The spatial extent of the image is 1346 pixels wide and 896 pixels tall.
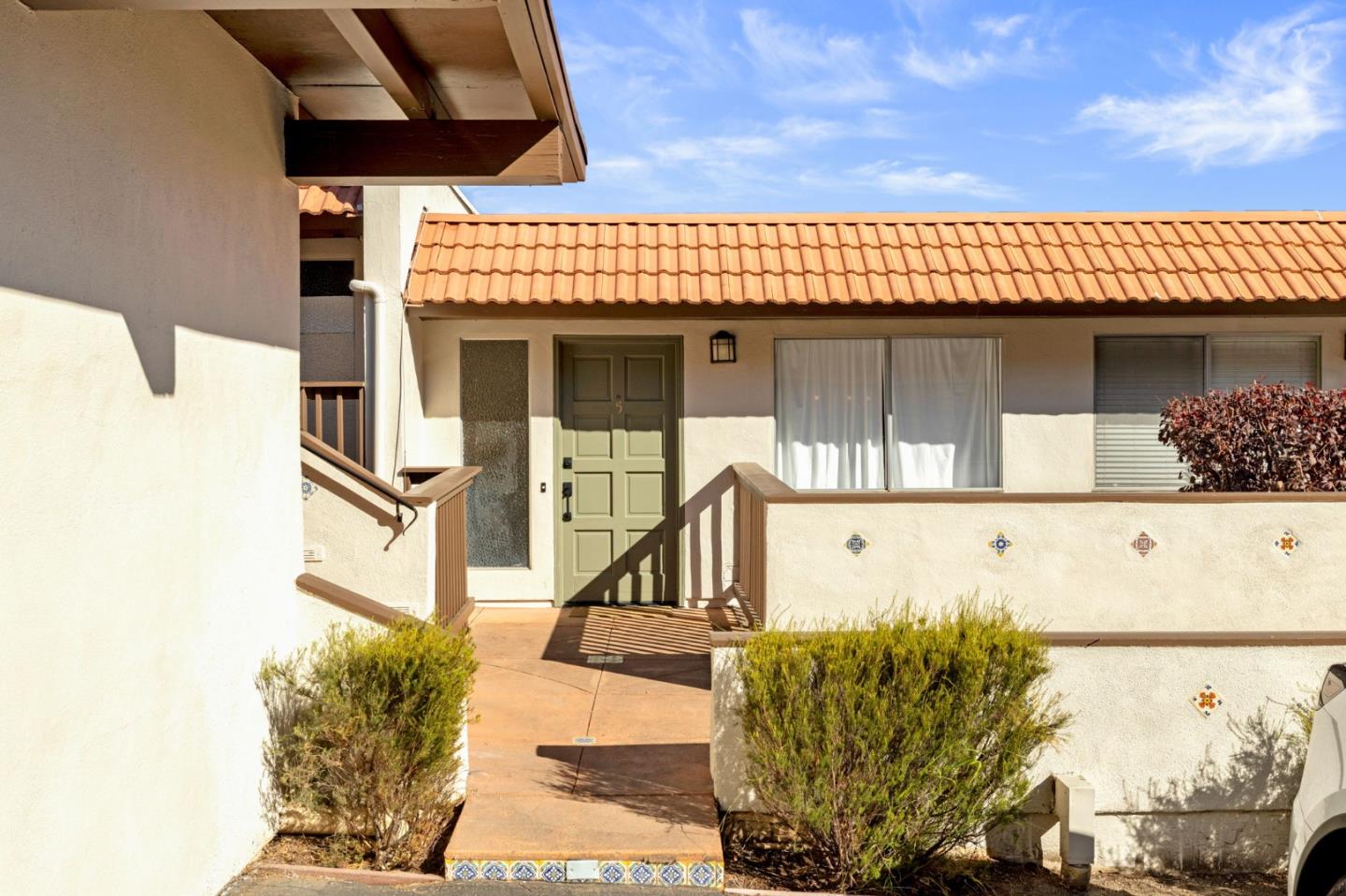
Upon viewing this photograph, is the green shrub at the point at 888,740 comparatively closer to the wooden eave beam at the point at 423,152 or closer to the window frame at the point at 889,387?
the wooden eave beam at the point at 423,152

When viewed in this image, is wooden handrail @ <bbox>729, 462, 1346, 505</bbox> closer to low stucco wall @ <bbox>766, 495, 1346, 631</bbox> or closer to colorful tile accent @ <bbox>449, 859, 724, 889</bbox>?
low stucco wall @ <bbox>766, 495, 1346, 631</bbox>

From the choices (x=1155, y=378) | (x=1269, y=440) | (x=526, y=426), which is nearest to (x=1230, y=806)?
(x=1269, y=440)

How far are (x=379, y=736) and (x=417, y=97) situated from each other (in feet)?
9.39

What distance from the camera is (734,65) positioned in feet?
69.5

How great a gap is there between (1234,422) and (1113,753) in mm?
2914

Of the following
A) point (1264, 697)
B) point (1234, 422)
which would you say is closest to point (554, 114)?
point (1264, 697)

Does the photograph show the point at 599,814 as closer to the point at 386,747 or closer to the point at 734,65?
the point at 386,747

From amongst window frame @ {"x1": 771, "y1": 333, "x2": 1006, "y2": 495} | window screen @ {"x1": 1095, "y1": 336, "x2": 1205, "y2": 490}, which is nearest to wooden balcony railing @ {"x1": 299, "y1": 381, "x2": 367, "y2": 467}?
window frame @ {"x1": 771, "y1": 333, "x2": 1006, "y2": 495}

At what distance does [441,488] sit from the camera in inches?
276

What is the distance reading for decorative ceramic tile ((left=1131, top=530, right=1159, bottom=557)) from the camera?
21.4 feet

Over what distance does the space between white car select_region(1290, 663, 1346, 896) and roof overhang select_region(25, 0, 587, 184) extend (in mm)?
3744

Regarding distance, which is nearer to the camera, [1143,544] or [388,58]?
[388,58]

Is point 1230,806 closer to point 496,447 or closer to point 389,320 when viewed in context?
point 496,447

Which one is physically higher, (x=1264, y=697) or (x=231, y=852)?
(x=1264, y=697)
